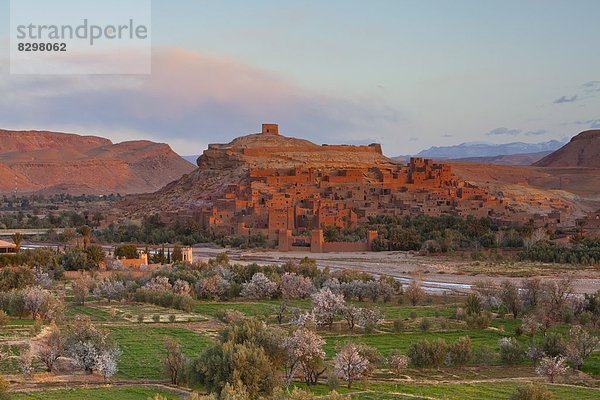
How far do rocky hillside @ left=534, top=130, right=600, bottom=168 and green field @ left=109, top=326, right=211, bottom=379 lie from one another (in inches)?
4260

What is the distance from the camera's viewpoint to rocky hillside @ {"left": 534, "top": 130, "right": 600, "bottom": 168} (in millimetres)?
128750

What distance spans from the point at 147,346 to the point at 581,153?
389 ft

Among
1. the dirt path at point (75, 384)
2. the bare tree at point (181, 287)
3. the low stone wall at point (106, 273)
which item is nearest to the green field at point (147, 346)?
the dirt path at point (75, 384)

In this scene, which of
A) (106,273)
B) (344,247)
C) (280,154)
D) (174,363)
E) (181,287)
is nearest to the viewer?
(174,363)

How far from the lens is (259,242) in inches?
2248

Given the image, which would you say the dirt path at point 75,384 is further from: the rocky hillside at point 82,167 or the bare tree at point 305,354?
the rocky hillside at point 82,167

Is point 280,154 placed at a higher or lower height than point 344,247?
higher

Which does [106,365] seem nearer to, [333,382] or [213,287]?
[333,382]

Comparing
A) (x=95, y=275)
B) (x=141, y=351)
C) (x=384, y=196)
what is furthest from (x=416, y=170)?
(x=141, y=351)

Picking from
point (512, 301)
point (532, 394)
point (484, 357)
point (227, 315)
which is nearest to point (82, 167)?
point (227, 315)

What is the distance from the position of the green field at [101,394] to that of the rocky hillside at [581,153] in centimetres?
11453

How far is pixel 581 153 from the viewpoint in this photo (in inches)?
5226

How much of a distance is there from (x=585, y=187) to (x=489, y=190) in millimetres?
23929

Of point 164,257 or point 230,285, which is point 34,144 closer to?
point 164,257
